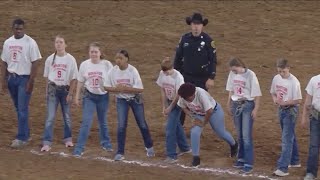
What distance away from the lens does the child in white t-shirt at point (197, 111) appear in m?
12.8

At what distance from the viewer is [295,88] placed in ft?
41.5

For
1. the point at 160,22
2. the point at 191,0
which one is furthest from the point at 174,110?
the point at 191,0

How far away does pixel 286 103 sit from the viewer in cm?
1267

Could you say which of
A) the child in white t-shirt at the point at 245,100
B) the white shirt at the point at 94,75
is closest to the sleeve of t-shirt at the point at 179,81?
the child in white t-shirt at the point at 245,100

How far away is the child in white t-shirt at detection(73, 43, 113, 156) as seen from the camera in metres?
13.7

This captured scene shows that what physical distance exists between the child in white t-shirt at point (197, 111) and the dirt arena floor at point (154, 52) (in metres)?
0.48

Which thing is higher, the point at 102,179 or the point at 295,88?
the point at 295,88

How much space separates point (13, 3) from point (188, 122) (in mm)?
11961

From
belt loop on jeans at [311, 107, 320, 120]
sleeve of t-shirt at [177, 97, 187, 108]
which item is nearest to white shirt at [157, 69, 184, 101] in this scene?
sleeve of t-shirt at [177, 97, 187, 108]

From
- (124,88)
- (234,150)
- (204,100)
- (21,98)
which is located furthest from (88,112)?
(234,150)

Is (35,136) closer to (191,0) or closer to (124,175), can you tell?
(124,175)

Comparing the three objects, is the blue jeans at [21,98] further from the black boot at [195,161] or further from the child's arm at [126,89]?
the black boot at [195,161]

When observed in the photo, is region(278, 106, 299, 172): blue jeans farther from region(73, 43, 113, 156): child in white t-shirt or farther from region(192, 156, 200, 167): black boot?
region(73, 43, 113, 156): child in white t-shirt

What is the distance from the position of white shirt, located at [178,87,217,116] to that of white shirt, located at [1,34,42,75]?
266 centimetres
